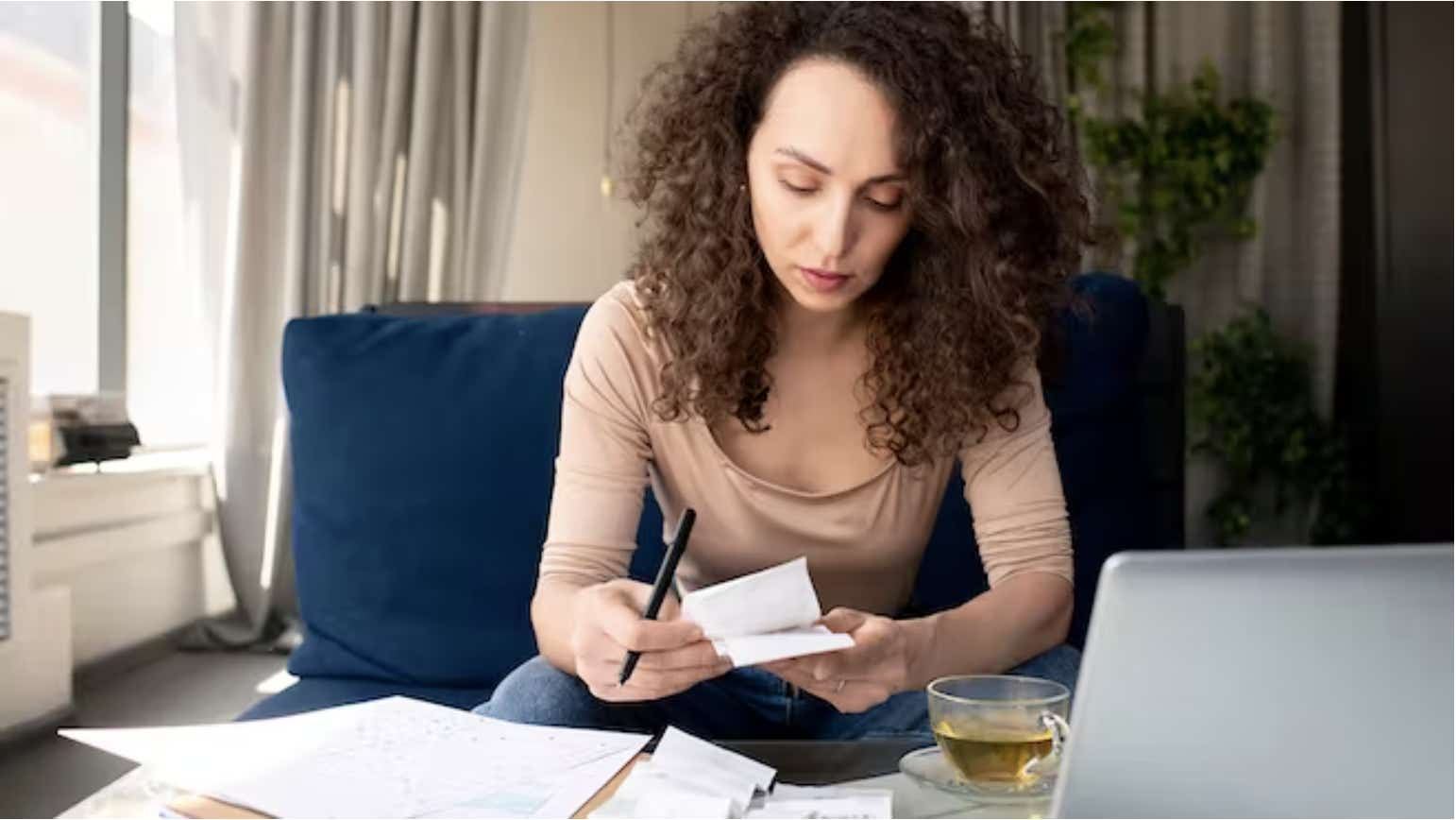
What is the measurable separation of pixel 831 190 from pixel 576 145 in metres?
2.97

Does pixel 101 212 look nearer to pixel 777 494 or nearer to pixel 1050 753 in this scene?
pixel 777 494

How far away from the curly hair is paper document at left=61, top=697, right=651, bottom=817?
0.51 m

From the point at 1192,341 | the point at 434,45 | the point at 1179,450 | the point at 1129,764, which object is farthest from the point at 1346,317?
the point at 1129,764

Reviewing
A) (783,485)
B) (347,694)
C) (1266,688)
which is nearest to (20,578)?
(347,694)

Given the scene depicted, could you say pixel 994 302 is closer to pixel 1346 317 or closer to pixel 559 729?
pixel 559 729

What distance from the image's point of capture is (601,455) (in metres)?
1.37

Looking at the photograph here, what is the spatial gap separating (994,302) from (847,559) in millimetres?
303

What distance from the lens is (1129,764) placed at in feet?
1.81

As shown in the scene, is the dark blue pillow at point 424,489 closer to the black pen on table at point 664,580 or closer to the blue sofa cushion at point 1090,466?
the blue sofa cushion at point 1090,466

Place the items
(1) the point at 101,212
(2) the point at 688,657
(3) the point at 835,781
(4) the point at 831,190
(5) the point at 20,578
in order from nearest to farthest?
(3) the point at 835,781
(2) the point at 688,657
(4) the point at 831,190
(5) the point at 20,578
(1) the point at 101,212

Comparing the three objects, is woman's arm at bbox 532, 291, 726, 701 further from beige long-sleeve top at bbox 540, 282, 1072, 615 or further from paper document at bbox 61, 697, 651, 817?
paper document at bbox 61, 697, 651, 817

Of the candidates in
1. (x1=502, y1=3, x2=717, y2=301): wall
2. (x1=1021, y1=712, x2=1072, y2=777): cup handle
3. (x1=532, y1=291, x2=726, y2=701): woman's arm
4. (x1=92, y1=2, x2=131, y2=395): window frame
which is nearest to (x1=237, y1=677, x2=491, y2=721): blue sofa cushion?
(x1=532, y1=291, x2=726, y2=701): woman's arm

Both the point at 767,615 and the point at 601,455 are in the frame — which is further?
the point at 601,455

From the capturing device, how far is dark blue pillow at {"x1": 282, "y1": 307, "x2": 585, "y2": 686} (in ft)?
6.18
